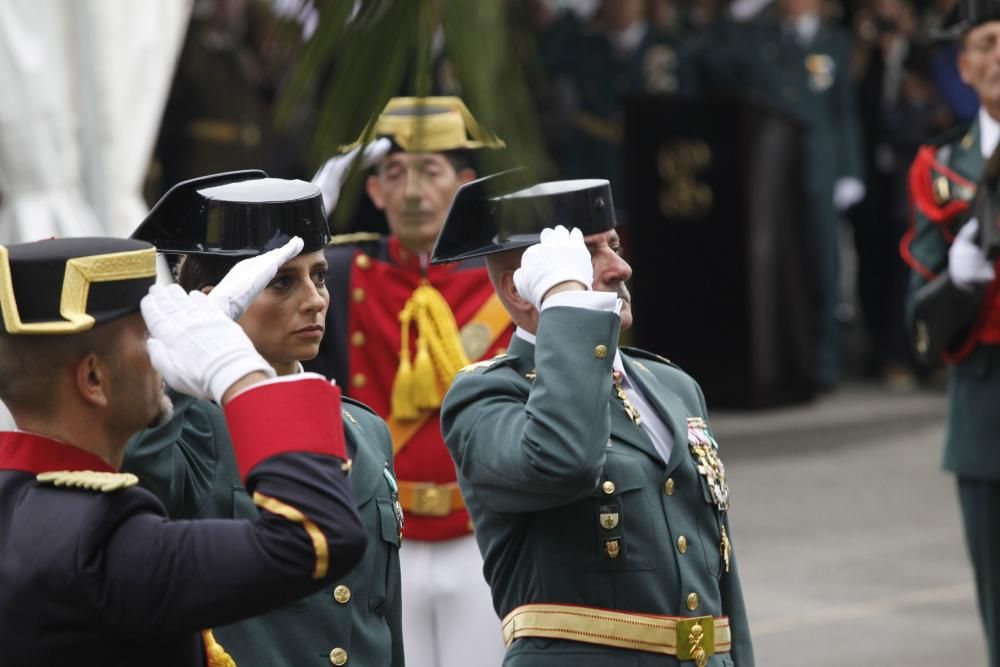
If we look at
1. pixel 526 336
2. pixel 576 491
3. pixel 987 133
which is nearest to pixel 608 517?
pixel 576 491

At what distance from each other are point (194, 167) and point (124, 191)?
335 centimetres

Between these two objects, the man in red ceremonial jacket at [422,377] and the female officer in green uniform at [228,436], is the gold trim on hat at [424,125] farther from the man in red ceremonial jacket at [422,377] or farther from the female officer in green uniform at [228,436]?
the man in red ceremonial jacket at [422,377]

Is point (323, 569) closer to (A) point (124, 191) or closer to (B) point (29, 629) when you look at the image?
(B) point (29, 629)

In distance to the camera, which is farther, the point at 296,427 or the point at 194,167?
the point at 194,167

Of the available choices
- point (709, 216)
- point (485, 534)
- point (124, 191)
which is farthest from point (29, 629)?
point (709, 216)

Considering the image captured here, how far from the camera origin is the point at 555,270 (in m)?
2.93

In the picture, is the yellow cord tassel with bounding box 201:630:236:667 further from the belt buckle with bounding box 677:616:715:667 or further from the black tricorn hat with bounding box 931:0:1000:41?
the black tricorn hat with bounding box 931:0:1000:41

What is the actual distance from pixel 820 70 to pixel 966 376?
18.9ft

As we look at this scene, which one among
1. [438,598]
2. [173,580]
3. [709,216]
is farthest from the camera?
[709,216]

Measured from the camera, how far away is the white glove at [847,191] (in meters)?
11.0

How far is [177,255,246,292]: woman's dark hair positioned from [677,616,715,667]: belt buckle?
3.05 feet

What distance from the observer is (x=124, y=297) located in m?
2.16

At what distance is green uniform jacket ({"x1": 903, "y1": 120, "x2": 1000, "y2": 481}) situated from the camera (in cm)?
514

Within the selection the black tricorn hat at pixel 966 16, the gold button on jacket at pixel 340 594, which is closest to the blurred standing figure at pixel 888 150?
the black tricorn hat at pixel 966 16
